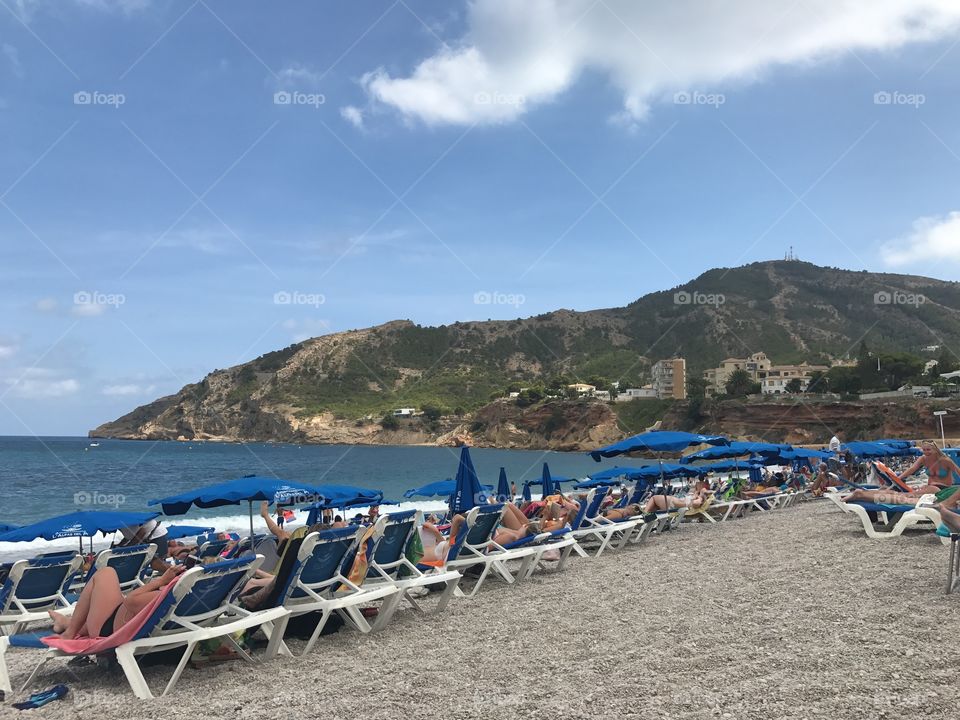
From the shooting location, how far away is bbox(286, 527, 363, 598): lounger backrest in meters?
5.01

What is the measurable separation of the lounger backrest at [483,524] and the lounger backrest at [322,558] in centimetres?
204

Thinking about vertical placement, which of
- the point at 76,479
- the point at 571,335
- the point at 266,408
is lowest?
the point at 76,479

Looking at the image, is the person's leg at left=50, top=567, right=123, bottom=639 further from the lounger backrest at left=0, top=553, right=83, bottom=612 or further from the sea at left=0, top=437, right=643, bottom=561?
the sea at left=0, top=437, right=643, bottom=561

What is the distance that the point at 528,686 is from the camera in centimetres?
397

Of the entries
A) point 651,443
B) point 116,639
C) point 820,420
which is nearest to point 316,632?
point 116,639

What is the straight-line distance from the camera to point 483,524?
7.48 metres

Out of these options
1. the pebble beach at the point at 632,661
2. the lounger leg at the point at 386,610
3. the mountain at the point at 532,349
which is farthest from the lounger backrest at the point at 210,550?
the mountain at the point at 532,349

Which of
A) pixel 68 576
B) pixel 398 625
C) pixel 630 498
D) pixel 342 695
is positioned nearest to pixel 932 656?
pixel 342 695

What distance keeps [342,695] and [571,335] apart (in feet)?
Result: 431

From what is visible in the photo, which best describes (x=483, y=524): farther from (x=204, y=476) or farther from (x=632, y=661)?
(x=204, y=476)

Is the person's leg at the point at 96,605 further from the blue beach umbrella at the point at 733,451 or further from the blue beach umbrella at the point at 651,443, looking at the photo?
the blue beach umbrella at the point at 733,451

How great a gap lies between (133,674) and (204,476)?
58.6 metres

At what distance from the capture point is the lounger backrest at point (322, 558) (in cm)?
501

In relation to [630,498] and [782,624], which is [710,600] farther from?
[630,498]
